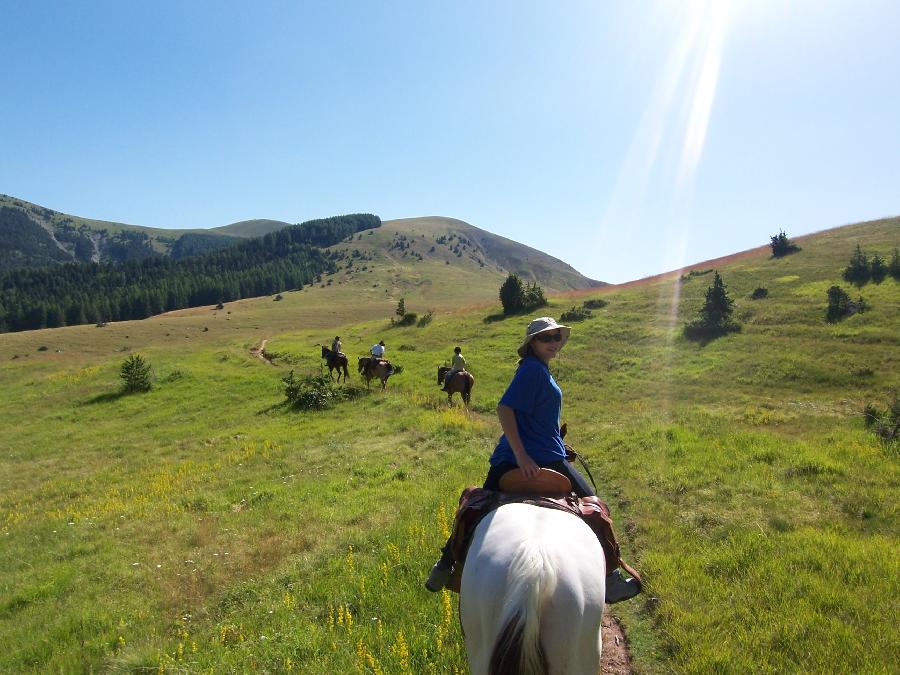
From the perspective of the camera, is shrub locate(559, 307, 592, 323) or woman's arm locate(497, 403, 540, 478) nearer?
woman's arm locate(497, 403, 540, 478)

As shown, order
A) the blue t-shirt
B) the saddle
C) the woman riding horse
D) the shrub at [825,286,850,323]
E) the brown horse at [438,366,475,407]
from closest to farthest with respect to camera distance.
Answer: the saddle
the woman riding horse
the blue t-shirt
the brown horse at [438,366,475,407]
the shrub at [825,286,850,323]

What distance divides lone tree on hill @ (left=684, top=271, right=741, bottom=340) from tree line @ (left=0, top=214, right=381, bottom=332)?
127 m

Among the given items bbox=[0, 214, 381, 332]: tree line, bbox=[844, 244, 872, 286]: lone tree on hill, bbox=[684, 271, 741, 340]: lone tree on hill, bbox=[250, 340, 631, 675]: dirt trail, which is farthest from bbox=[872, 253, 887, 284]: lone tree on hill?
bbox=[0, 214, 381, 332]: tree line

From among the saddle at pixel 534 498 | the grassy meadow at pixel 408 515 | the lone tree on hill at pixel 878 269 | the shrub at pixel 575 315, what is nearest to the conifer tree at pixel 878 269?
the lone tree on hill at pixel 878 269

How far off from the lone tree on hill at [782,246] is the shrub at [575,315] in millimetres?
21753

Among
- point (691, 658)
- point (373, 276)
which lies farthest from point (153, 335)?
point (373, 276)

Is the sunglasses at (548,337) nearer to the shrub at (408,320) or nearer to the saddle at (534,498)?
the saddle at (534,498)

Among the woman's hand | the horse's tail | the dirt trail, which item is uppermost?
the woman's hand

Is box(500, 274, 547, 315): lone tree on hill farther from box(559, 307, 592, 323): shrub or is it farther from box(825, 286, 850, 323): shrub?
box(825, 286, 850, 323): shrub

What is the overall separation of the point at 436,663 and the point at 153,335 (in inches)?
2715

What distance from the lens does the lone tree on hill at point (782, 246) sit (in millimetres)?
44688

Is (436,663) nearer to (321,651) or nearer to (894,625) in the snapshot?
(321,651)

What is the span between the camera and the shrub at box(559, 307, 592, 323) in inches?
1483

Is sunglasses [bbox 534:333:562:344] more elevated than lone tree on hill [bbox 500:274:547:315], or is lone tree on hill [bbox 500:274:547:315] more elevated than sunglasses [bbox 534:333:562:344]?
lone tree on hill [bbox 500:274:547:315]
